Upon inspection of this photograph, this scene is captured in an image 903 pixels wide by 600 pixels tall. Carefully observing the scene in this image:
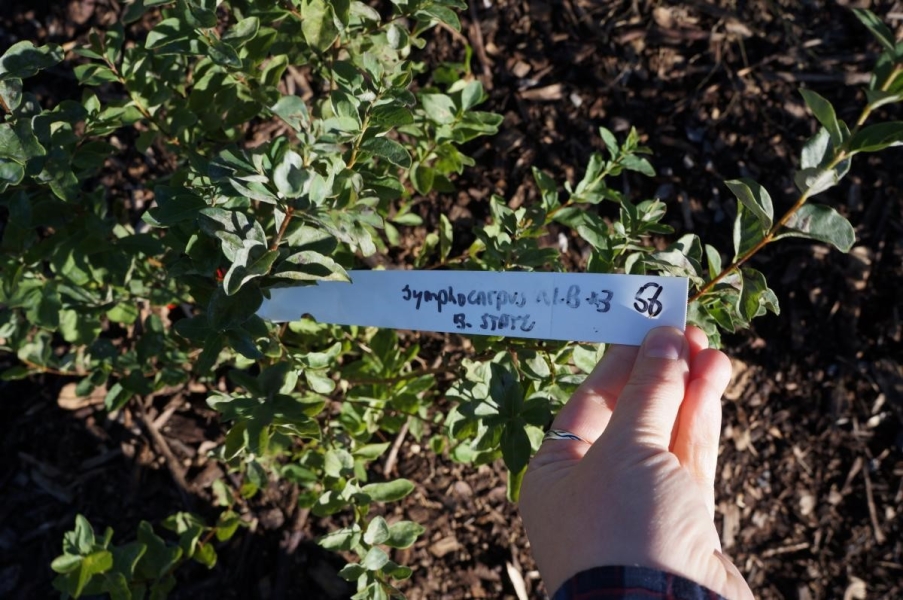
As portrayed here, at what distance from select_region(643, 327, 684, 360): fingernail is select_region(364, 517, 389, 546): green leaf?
75 cm

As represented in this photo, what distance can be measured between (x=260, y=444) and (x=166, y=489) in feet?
4.11

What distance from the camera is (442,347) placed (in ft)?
8.89

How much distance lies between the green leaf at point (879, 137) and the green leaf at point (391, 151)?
2.64 ft

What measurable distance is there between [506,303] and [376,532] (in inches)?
25.9

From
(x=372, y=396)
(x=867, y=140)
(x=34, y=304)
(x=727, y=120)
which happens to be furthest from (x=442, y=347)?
(x=867, y=140)

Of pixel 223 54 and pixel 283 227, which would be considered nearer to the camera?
pixel 283 227

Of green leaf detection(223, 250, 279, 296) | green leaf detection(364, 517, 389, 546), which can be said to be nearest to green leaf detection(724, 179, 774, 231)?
green leaf detection(223, 250, 279, 296)

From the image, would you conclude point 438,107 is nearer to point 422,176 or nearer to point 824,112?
point 422,176

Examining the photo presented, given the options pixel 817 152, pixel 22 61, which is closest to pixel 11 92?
pixel 22 61

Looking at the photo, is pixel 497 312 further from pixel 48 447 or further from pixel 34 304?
pixel 48 447

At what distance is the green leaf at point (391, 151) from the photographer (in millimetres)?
1454

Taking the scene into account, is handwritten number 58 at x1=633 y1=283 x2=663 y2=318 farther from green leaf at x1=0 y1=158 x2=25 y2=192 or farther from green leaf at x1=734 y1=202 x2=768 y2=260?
green leaf at x1=0 y1=158 x2=25 y2=192

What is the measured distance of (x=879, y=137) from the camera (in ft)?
4.03

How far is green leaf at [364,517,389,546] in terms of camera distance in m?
1.74
